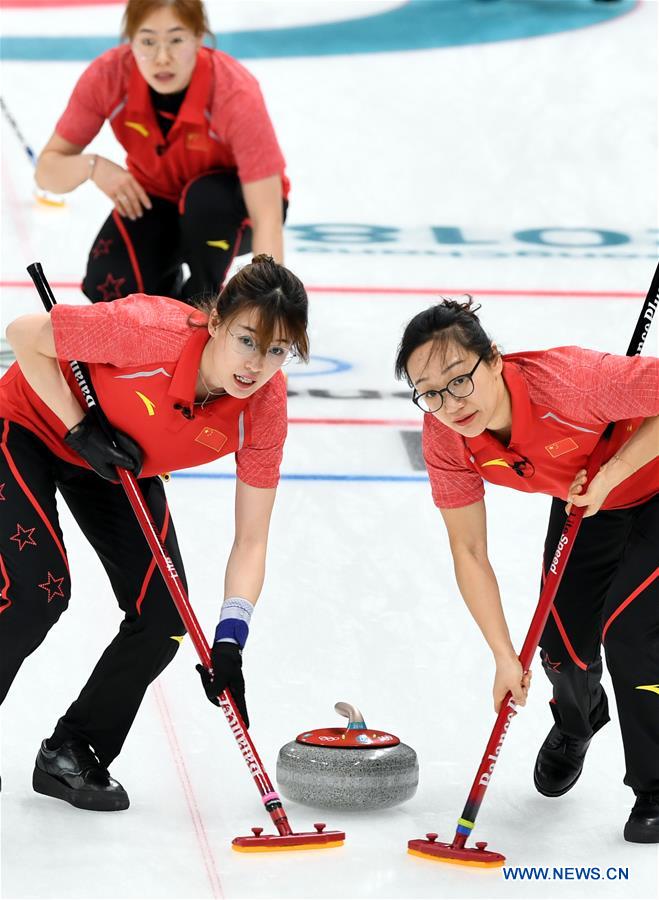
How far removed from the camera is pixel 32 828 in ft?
10.1

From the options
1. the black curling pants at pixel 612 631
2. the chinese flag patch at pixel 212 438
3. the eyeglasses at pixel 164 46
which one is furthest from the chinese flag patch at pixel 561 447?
the eyeglasses at pixel 164 46

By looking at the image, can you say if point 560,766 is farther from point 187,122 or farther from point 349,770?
point 187,122

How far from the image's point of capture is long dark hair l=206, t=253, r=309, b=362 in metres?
2.88

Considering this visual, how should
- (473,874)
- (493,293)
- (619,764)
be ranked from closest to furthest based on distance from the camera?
(473,874) → (619,764) → (493,293)

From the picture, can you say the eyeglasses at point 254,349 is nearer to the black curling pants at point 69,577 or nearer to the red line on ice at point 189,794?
the black curling pants at point 69,577

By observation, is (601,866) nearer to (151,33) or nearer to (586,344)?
(151,33)

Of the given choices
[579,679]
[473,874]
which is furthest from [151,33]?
[473,874]

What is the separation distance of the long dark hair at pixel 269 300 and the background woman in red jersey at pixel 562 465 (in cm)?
→ 19

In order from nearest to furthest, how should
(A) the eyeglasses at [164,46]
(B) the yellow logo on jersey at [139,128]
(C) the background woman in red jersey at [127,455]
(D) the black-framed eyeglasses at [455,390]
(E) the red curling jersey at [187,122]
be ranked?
(D) the black-framed eyeglasses at [455,390]
(C) the background woman in red jersey at [127,455]
(A) the eyeglasses at [164,46]
(E) the red curling jersey at [187,122]
(B) the yellow logo on jersey at [139,128]

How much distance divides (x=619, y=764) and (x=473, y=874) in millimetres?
595

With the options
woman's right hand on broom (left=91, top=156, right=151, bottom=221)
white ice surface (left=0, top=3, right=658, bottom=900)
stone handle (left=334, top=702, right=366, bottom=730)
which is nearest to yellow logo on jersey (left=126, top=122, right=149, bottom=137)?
woman's right hand on broom (left=91, top=156, right=151, bottom=221)

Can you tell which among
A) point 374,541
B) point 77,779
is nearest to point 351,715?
point 77,779

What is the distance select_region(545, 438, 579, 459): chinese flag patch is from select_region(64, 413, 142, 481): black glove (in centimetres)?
76

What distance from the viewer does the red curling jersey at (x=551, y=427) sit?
2.98 metres
